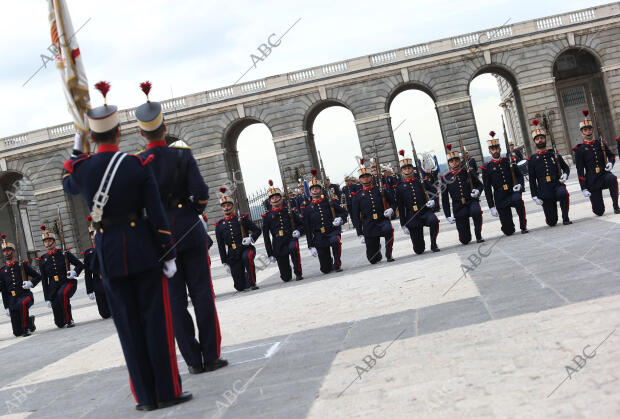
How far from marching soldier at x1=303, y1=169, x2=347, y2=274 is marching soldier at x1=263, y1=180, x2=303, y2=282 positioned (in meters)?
0.27

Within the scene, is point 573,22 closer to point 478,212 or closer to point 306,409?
point 478,212

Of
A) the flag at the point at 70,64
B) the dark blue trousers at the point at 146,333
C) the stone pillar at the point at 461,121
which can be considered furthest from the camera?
the stone pillar at the point at 461,121

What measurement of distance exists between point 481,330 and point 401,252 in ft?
24.5

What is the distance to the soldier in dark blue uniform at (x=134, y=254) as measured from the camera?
170 inches

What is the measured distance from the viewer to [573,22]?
117 feet

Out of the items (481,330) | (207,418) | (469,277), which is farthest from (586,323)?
(469,277)

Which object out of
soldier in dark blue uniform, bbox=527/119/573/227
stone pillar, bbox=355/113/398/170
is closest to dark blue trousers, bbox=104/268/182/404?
soldier in dark blue uniform, bbox=527/119/573/227

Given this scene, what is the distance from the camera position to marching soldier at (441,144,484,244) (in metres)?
10.9

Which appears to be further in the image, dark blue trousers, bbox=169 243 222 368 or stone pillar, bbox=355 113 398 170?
stone pillar, bbox=355 113 398 170

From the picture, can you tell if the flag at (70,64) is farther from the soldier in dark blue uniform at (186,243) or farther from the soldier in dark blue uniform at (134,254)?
the soldier in dark blue uniform at (186,243)

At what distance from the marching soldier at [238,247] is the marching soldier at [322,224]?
0.93 m

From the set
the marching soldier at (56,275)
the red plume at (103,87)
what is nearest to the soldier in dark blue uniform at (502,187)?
the marching soldier at (56,275)

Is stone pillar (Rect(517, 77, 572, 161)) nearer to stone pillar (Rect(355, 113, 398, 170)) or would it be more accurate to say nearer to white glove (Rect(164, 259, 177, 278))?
stone pillar (Rect(355, 113, 398, 170))

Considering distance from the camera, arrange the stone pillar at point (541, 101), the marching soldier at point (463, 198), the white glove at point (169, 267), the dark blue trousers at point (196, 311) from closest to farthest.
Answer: the white glove at point (169, 267) → the dark blue trousers at point (196, 311) → the marching soldier at point (463, 198) → the stone pillar at point (541, 101)
